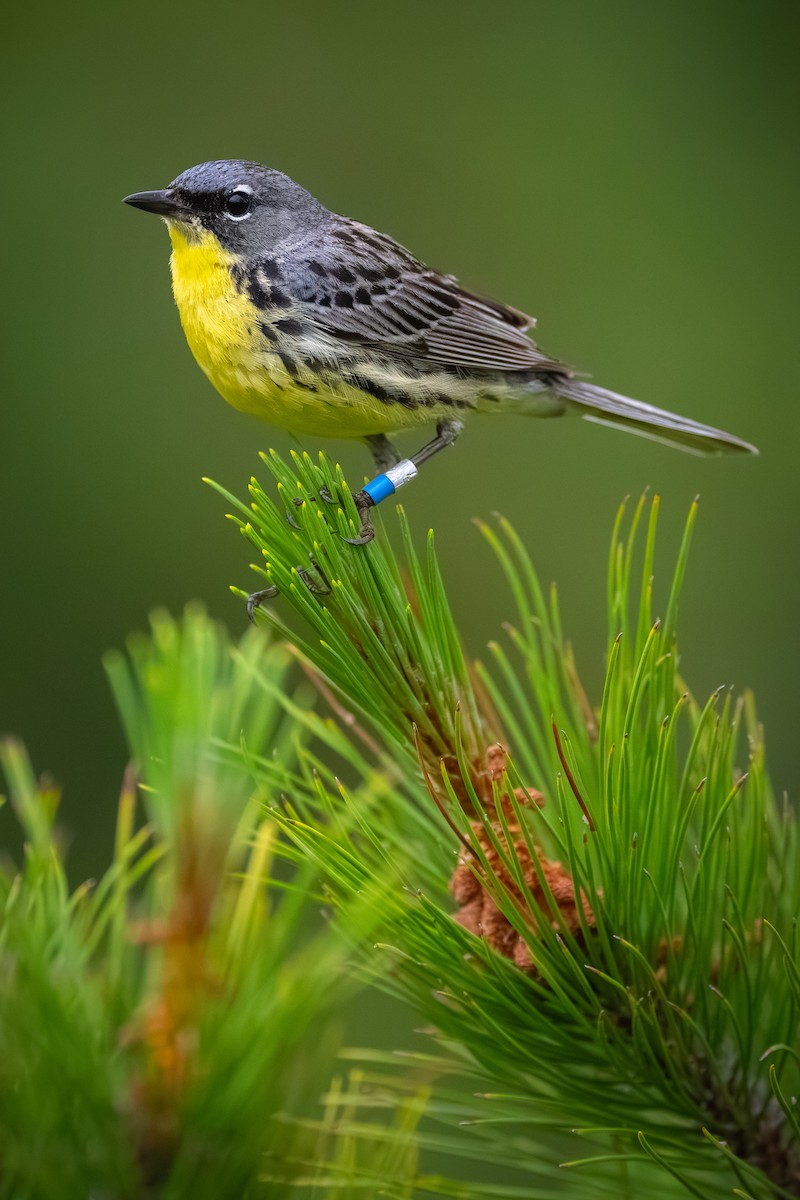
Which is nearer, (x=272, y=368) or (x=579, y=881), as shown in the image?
(x=579, y=881)

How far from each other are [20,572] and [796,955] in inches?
151

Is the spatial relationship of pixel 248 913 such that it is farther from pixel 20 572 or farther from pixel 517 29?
pixel 517 29

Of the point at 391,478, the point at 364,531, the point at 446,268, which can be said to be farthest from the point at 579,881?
the point at 446,268

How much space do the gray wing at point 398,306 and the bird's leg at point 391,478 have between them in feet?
0.60

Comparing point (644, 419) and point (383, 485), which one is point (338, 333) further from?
point (644, 419)

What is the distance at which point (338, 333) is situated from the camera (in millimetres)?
2900

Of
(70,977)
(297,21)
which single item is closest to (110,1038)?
(70,977)

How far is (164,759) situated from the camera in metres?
1.15

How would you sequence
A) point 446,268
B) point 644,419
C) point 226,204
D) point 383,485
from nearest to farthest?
point 383,485 → point 226,204 → point 644,419 → point 446,268

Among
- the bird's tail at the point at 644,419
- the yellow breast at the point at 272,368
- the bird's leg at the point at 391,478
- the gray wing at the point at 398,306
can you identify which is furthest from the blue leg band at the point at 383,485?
the bird's tail at the point at 644,419

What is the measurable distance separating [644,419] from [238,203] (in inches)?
47.2

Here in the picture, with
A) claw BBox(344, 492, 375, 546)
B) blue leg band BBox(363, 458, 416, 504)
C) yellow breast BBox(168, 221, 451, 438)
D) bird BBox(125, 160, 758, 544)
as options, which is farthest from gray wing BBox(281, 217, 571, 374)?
claw BBox(344, 492, 375, 546)

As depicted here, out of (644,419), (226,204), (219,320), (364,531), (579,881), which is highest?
(226,204)

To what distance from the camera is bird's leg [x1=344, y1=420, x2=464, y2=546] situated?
5.43 ft
